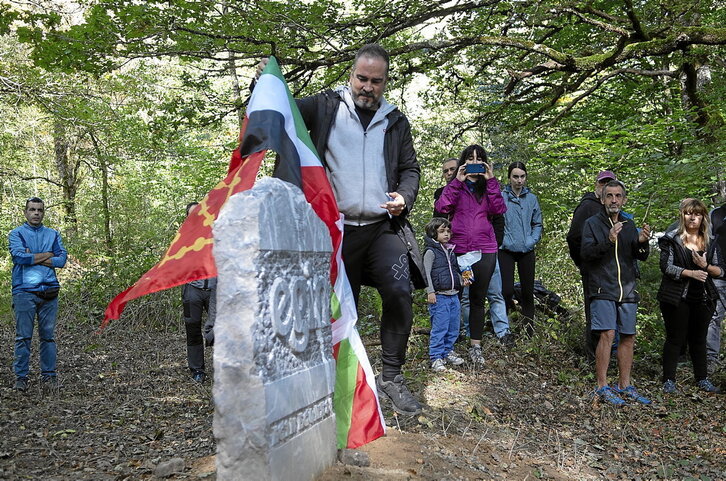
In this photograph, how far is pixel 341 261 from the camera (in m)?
3.90

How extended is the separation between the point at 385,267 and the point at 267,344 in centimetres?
141

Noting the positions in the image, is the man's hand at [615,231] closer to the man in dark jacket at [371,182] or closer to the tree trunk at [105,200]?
the man in dark jacket at [371,182]

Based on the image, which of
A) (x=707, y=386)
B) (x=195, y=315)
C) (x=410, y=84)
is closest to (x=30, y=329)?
(x=195, y=315)

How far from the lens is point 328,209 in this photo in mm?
3738

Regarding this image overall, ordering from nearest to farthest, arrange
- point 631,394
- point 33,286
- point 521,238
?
1. point 631,394
2. point 33,286
3. point 521,238

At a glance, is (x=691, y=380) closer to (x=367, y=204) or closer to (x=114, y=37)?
(x=367, y=204)

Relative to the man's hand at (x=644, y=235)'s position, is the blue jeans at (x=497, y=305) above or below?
below

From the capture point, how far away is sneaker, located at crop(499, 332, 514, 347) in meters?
7.30

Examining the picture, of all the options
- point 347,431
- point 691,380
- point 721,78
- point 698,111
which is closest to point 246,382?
point 347,431

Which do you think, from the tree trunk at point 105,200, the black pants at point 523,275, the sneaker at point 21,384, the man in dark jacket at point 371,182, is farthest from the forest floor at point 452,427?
the tree trunk at point 105,200

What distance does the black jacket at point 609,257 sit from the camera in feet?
20.2

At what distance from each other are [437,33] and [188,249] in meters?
6.79

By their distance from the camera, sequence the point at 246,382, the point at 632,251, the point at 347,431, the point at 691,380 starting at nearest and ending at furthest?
the point at 246,382, the point at 347,431, the point at 632,251, the point at 691,380

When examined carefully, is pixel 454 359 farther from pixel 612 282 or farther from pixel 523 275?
pixel 612 282
